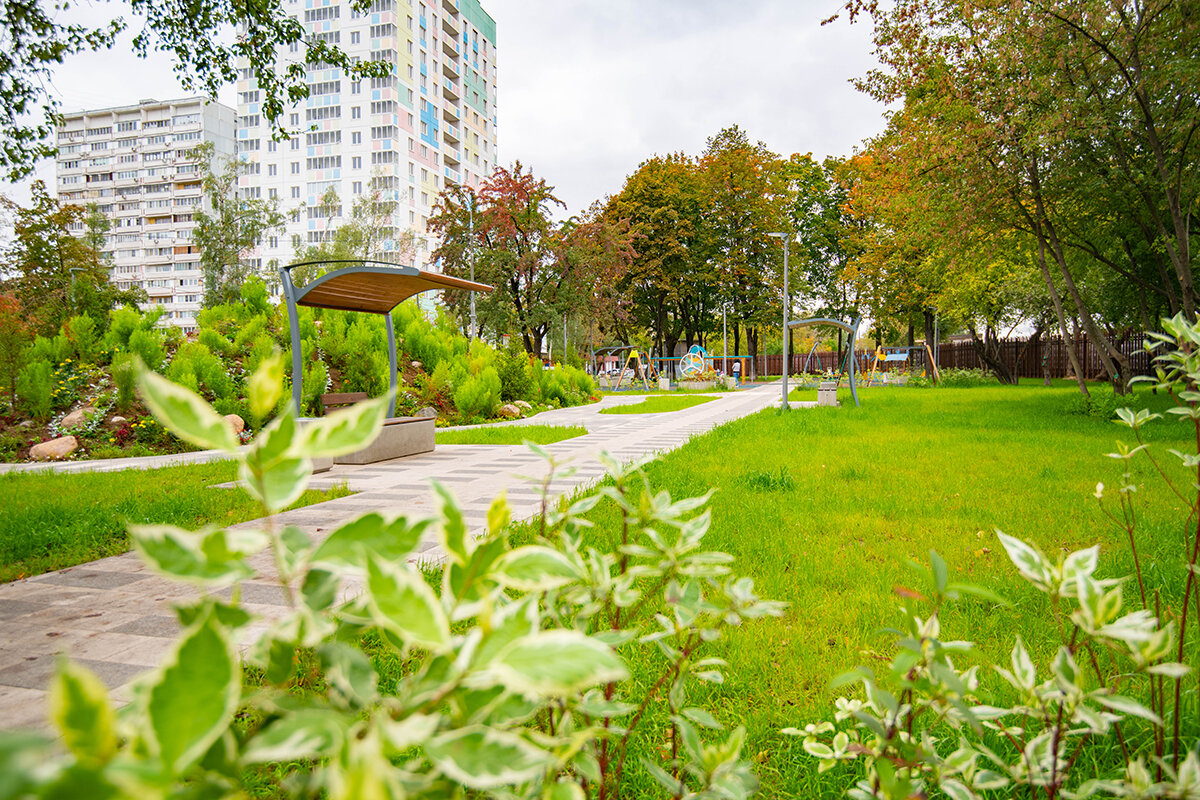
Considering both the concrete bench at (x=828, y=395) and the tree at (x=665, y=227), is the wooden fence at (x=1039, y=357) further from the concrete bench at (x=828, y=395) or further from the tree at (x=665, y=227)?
the tree at (x=665, y=227)

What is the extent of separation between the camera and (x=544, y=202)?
2367cm

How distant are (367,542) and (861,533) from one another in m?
4.08

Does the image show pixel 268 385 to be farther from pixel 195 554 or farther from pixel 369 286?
pixel 369 286

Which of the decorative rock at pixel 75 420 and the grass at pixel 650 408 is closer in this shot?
the decorative rock at pixel 75 420

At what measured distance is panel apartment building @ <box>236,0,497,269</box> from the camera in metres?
58.9

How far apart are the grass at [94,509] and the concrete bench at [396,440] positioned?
4.96 ft

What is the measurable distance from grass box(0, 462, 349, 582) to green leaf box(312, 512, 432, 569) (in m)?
3.15

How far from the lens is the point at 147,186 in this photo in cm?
8225

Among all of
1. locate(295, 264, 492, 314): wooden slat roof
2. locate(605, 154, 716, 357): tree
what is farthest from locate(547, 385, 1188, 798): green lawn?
locate(605, 154, 716, 357): tree

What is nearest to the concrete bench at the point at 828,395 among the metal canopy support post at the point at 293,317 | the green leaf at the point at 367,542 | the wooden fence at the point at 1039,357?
the wooden fence at the point at 1039,357

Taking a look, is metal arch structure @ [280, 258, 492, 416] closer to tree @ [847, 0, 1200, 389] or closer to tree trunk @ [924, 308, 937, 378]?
tree @ [847, 0, 1200, 389]

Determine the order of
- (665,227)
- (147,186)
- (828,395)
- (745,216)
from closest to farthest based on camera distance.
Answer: (828,395), (665,227), (745,216), (147,186)

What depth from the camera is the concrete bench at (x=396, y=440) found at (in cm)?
795

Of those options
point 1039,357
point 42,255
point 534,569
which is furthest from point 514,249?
point 1039,357
